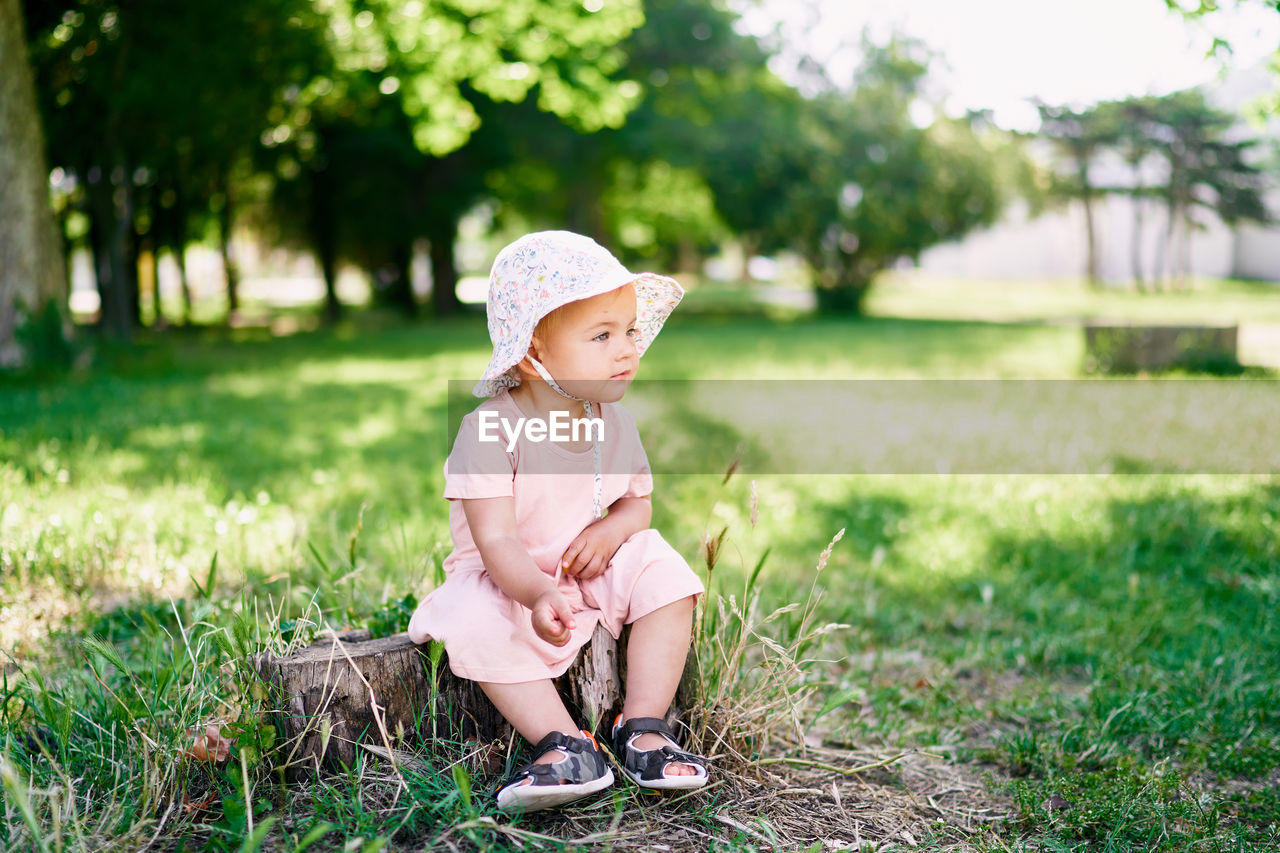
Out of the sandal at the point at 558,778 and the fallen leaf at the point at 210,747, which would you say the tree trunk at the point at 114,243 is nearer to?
the fallen leaf at the point at 210,747

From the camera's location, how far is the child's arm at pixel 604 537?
246cm

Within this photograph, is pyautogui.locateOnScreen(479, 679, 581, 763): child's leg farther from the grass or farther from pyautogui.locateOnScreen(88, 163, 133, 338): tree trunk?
pyautogui.locateOnScreen(88, 163, 133, 338): tree trunk

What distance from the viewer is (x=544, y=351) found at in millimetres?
2451

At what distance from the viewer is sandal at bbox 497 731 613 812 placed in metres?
2.08

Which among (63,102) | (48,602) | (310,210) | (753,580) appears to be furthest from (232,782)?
(310,210)

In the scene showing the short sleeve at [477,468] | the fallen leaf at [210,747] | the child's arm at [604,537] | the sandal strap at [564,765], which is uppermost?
the short sleeve at [477,468]

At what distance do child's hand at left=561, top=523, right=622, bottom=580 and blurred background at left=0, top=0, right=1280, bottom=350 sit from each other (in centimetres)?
526

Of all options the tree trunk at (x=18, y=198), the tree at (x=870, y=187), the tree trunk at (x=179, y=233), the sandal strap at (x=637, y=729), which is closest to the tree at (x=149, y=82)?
the tree trunk at (x=18, y=198)

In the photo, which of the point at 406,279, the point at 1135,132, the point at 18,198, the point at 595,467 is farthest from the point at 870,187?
the point at 595,467

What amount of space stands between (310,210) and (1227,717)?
26.7 m

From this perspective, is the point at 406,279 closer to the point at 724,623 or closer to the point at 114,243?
the point at 114,243

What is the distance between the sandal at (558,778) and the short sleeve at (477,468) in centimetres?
61

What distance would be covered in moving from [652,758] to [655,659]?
25 cm

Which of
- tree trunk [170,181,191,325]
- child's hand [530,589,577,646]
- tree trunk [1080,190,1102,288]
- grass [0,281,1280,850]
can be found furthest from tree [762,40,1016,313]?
child's hand [530,589,577,646]
